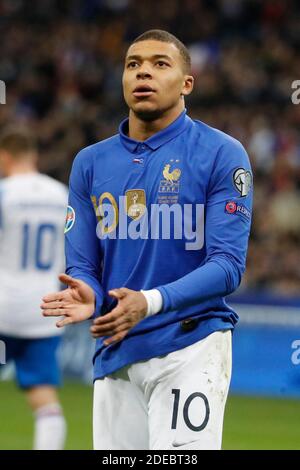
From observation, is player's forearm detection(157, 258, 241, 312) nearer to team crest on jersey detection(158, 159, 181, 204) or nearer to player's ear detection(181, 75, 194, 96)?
team crest on jersey detection(158, 159, 181, 204)

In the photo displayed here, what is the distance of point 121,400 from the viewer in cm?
490

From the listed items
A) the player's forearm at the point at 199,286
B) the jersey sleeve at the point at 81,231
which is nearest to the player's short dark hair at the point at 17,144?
the jersey sleeve at the point at 81,231

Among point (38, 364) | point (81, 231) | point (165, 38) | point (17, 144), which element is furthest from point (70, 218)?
point (17, 144)

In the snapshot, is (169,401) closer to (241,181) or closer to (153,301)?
(153,301)

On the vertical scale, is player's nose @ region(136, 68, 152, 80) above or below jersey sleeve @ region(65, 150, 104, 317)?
above

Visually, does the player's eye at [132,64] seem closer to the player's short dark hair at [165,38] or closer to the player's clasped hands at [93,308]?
the player's short dark hair at [165,38]

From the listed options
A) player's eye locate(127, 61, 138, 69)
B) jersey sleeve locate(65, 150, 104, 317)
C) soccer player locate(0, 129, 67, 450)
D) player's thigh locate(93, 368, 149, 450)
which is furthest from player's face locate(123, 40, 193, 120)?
soccer player locate(0, 129, 67, 450)

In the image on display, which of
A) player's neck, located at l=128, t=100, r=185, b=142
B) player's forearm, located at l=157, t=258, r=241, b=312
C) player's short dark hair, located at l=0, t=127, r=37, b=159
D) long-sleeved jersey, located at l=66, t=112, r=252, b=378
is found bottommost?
player's forearm, located at l=157, t=258, r=241, b=312

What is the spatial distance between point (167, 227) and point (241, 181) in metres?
0.35

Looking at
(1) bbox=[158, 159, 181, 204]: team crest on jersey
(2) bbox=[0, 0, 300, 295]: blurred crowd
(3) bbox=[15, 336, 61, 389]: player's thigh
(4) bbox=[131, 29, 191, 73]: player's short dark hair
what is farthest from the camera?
(2) bbox=[0, 0, 300, 295]: blurred crowd

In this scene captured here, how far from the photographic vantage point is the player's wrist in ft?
14.7

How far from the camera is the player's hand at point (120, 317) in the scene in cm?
435

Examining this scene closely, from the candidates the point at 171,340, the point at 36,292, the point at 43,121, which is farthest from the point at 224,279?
the point at 43,121
